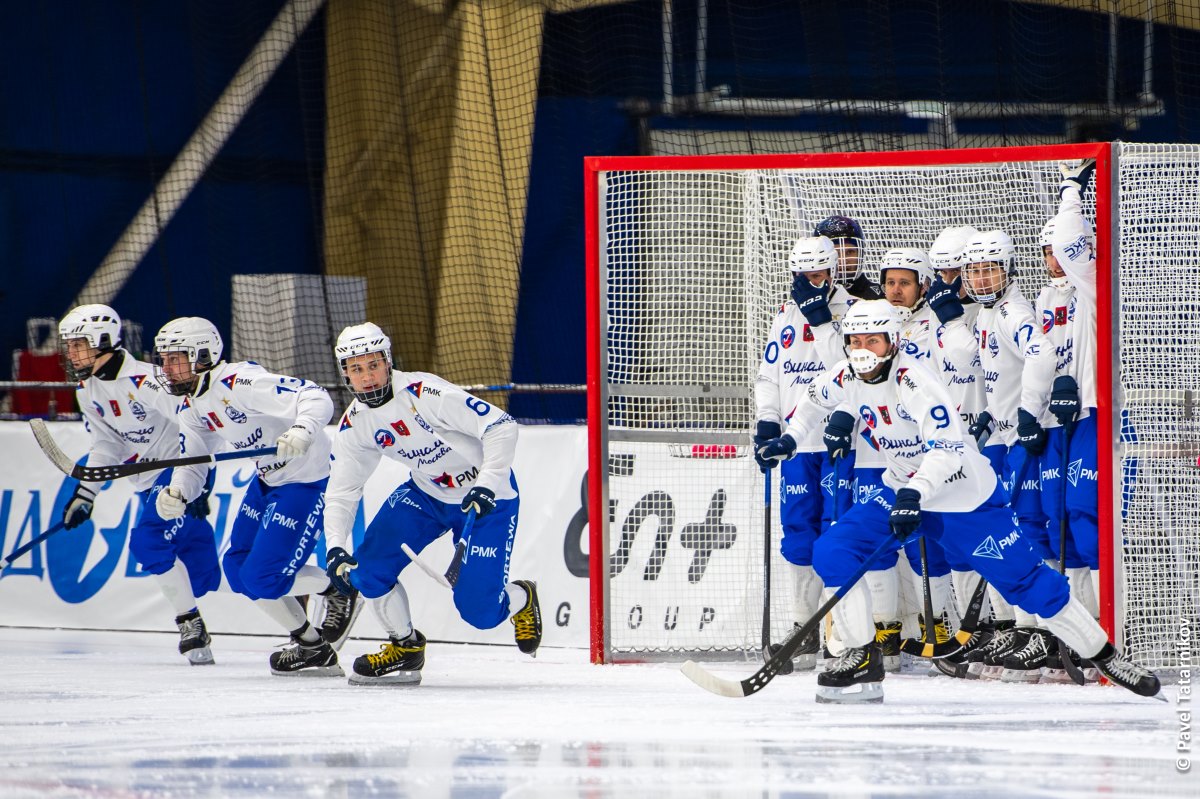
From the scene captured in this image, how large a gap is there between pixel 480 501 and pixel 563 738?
1.43m

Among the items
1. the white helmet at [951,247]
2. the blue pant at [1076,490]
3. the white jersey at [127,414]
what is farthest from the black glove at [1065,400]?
the white jersey at [127,414]

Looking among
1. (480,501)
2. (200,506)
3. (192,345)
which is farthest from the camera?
(200,506)

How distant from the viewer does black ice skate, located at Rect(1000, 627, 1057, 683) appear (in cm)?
595

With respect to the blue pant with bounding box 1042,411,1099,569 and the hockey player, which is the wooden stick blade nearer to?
the blue pant with bounding box 1042,411,1099,569

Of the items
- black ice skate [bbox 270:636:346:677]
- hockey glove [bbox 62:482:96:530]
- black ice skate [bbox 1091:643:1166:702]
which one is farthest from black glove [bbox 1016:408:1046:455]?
hockey glove [bbox 62:482:96:530]

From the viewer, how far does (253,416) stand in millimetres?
6703

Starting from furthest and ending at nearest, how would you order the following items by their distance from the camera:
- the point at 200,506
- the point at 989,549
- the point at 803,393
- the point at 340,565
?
the point at 200,506 < the point at 803,393 < the point at 340,565 < the point at 989,549

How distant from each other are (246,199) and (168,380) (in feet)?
21.1

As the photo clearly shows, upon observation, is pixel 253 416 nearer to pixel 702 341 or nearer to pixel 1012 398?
pixel 702 341

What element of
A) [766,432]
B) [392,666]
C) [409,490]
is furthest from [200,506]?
[766,432]

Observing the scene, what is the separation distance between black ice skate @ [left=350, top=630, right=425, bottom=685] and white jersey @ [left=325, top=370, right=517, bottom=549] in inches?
17.2

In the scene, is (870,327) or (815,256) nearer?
(870,327)

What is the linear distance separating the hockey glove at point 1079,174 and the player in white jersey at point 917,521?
1.30 m

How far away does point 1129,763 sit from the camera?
13.2ft
